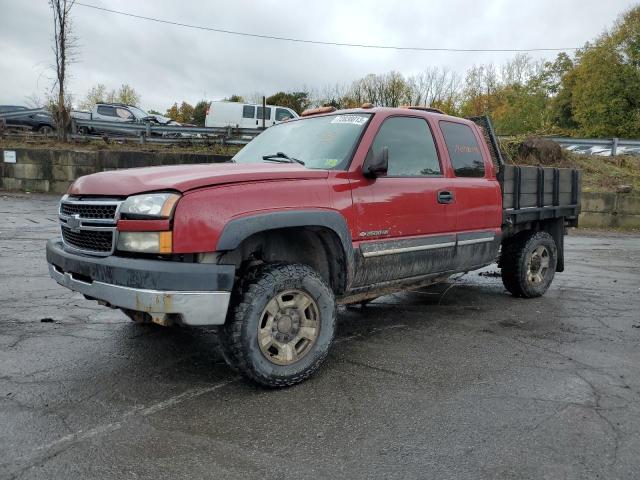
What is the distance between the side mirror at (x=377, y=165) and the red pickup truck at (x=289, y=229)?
13 mm

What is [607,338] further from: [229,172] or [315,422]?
[229,172]

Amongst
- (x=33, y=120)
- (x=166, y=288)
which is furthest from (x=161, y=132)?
(x=166, y=288)

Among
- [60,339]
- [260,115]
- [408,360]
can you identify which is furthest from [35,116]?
[408,360]

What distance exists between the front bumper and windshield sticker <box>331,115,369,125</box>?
69.3 inches

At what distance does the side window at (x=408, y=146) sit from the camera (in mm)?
4238

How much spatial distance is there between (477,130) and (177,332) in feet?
11.6

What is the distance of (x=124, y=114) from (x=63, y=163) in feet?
23.7

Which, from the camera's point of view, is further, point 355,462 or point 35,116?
point 35,116

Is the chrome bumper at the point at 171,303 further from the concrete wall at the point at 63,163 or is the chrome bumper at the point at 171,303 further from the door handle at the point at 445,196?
the concrete wall at the point at 63,163

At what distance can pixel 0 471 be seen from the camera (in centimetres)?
234

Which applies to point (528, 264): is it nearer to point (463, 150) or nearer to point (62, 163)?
point (463, 150)

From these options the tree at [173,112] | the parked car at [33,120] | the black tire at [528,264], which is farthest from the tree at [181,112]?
the black tire at [528,264]

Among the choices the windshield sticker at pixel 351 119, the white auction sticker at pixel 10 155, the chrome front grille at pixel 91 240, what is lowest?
the chrome front grille at pixel 91 240

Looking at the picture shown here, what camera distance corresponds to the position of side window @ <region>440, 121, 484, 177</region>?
4.84 m
